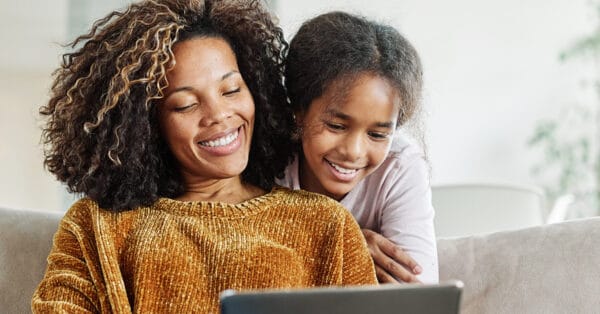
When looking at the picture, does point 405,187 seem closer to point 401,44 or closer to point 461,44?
point 401,44

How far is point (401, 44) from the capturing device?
1.95m

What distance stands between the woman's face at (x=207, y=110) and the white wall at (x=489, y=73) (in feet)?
10.8

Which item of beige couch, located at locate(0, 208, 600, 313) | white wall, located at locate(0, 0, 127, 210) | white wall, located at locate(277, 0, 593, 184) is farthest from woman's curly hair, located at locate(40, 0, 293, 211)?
white wall, located at locate(0, 0, 127, 210)

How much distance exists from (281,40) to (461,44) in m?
3.34

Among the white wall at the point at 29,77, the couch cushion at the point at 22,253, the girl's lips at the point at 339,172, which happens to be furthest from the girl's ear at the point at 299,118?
the white wall at the point at 29,77

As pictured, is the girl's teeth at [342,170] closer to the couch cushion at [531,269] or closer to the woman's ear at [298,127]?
the woman's ear at [298,127]

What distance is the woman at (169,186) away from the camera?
171 cm

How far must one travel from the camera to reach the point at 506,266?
188 centimetres

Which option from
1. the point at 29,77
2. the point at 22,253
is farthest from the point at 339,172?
the point at 29,77

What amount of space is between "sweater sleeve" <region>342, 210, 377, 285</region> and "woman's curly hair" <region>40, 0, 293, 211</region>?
9.2 inches

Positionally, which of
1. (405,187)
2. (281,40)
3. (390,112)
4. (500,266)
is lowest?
(500,266)

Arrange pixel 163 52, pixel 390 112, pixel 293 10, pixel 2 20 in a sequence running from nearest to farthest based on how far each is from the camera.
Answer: pixel 163 52 < pixel 390 112 < pixel 293 10 < pixel 2 20

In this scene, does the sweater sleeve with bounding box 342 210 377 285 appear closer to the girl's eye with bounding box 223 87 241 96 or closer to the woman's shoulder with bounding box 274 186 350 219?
the woman's shoulder with bounding box 274 186 350 219

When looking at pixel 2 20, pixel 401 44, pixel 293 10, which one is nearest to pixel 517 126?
pixel 293 10
